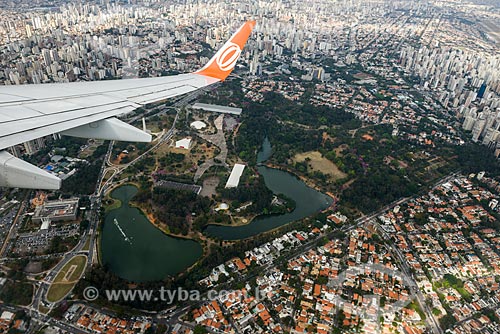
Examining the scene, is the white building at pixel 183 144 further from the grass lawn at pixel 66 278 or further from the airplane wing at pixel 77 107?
the airplane wing at pixel 77 107

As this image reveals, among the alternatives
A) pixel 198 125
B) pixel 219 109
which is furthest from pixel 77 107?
pixel 219 109

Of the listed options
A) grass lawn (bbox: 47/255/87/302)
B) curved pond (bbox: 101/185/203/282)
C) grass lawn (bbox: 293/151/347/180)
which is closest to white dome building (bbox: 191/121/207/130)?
grass lawn (bbox: 293/151/347/180)

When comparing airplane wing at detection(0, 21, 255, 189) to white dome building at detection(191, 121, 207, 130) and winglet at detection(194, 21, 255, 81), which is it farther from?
white dome building at detection(191, 121, 207, 130)

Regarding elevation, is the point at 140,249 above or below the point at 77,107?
below

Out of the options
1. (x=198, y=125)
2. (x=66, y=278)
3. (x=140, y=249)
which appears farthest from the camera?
(x=198, y=125)

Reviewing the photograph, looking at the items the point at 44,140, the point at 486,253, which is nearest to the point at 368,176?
the point at 486,253

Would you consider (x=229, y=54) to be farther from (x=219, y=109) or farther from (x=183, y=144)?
(x=219, y=109)

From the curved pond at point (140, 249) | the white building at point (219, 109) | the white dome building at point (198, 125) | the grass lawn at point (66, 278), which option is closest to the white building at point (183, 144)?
the white dome building at point (198, 125)
